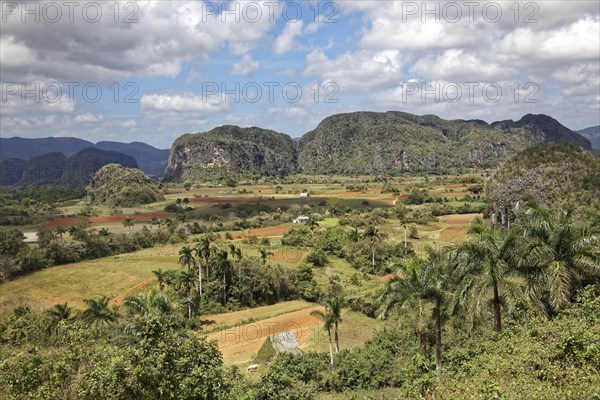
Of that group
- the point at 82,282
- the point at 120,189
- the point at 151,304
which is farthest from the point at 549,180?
the point at 120,189

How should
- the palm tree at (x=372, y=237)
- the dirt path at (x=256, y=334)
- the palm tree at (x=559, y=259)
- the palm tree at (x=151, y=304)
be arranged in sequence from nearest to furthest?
the palm tree at (x=559, y=259) → the palm tree at (x=151, y=304) → the dirt path at (x=256, y=334) → the palm tree at (x=372, y=237)

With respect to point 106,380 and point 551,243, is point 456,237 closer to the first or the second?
point 551,243

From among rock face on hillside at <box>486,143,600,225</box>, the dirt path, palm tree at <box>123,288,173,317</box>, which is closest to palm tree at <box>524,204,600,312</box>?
palm tree at <box>123,288,173,317</box>

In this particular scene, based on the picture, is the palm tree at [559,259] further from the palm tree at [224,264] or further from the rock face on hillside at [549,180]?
the palm tree at [224,264]

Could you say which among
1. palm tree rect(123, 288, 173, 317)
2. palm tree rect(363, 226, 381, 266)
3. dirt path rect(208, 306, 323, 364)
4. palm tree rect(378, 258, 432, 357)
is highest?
palm tree rect(378, 258, 432, 357)

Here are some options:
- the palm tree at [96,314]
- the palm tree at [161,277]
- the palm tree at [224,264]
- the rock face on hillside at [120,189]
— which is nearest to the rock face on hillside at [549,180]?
the palm tree at [224,264]

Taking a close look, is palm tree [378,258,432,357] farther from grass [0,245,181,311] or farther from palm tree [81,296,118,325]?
grass [0,245,181,311]

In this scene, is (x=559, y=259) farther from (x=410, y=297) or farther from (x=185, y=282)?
(x=185, y=282)
